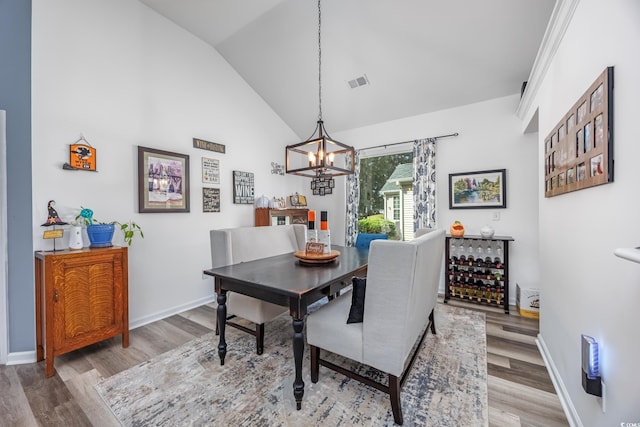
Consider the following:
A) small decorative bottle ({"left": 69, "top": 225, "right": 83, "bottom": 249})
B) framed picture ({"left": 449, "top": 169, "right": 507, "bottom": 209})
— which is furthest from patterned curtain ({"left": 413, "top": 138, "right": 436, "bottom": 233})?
small decorative bottle ({"left": 69, "top": 225, "right": 83, "bottom": 249})

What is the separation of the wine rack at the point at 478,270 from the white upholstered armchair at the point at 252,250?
2.14m

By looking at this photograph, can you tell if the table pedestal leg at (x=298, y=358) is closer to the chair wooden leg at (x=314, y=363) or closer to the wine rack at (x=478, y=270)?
the chair wooden leg at (x=314, y=363)

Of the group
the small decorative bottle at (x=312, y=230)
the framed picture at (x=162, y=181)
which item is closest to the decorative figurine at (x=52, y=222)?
the framed picture at (x=162, y=181)

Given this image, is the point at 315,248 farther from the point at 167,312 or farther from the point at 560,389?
the point at 167,312

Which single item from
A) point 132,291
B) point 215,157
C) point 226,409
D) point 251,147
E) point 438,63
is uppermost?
point 438,63

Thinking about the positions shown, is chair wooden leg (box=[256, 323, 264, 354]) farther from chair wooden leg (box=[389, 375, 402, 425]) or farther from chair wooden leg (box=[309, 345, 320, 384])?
chair wooden leg (box=[389, 375, 402, 425])

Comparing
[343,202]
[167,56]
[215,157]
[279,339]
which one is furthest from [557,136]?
[167,56]

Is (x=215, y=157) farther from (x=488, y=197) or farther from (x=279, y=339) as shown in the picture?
(x=488, y=197)

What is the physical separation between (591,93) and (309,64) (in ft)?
10.4

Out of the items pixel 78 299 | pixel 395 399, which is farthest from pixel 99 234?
pixel 395 399

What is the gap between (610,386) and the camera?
113 centimetres

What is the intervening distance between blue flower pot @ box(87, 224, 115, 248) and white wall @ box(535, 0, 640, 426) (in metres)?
3.49

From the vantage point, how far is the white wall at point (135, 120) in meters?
2.35

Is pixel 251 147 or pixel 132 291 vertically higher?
pixel 251 147
